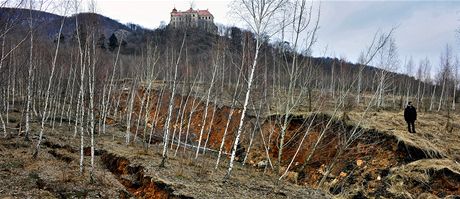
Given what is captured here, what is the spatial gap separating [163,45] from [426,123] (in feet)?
69.8

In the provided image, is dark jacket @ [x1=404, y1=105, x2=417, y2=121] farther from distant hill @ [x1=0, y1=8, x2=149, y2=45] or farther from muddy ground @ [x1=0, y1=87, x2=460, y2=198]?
distant hill @ [x1=0, y1=8, x2=149, y2=45]

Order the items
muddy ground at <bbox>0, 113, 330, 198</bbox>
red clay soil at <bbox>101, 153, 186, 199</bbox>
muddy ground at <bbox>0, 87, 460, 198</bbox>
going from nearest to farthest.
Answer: muddy ground at <bbox>0, 113, 330, 198</bbox> → muddy ground at <bbox>0, 87, 460, 198</bbox> → red clay soil at <bbox>101, 153, 186, 199</bbox>

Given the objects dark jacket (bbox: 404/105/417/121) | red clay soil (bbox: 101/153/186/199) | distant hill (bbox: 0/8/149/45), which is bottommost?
red clay soil (bbox: 101/153/186/199)

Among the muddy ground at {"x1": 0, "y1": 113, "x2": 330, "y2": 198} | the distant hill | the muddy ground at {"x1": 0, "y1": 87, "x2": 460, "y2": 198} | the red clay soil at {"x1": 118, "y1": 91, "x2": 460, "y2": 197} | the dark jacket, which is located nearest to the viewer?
the muddy ground at {"x1": 0, "y1": 113, "x2": 330, "y2": 198}

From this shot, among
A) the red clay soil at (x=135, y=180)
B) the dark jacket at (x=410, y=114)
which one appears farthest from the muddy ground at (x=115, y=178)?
the dark jacket at (x=410, y=114)

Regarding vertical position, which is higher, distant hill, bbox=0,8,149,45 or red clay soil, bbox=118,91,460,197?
distant hill, bbox=0,8,149,45

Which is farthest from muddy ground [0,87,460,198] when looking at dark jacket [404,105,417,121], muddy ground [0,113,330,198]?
dark jacket [404,105,417,121]

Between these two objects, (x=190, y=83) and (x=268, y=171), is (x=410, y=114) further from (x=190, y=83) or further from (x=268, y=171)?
(x=190, y=83)

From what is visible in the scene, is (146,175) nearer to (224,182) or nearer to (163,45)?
(224,182)

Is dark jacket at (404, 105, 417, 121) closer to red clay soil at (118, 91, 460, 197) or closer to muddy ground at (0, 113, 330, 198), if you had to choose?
red clay soil at (118, 91, 460, 197)

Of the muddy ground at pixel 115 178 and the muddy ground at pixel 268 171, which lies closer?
the muddy ground at pixel 115 178

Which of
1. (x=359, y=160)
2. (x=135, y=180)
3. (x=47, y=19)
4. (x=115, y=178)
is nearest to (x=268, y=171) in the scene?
(x=359, y=160)

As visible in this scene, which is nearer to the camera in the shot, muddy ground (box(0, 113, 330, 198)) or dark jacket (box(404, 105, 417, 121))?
muddy ground (box(0, 113, 330, 198))

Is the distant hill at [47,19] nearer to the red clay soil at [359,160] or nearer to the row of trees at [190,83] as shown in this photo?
the row of trees at [190,83]
